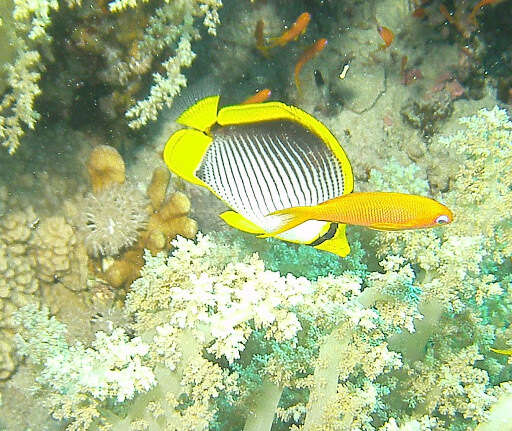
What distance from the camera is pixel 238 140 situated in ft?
6.57

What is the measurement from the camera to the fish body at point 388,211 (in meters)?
1.53

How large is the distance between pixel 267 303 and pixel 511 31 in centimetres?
485

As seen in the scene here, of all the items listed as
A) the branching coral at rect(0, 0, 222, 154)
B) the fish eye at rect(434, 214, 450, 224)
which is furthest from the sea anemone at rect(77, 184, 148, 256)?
the fish eye at rect(434, 214, 450, 224)

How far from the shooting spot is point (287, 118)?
1925 mm

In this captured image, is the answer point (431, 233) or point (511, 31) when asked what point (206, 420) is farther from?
point (511, 31)

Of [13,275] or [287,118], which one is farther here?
[13,275]

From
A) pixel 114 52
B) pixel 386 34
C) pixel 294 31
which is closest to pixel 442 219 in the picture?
pixel 114 52

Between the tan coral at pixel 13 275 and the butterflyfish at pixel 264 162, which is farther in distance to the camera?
the tan coral at pixel 13 275

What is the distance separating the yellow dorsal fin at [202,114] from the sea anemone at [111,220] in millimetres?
1510

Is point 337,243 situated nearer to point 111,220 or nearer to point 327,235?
point 327,235

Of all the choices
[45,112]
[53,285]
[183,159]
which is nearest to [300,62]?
[45,112]

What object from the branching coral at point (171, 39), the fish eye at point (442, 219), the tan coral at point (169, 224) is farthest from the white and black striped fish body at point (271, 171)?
the tan coral at point (169, 224)

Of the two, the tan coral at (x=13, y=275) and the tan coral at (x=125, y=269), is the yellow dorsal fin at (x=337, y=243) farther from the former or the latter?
the tan coral at (x=13, y=275)

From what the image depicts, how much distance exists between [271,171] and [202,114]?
0.39m
